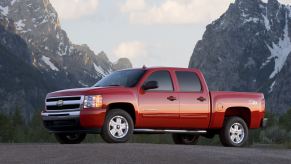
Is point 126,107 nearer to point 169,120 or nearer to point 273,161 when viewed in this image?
point 169,120

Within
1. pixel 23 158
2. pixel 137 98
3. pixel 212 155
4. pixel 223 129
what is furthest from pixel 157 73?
pixel 23 158

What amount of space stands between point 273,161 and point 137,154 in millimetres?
2404

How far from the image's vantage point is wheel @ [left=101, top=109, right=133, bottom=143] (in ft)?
51.8

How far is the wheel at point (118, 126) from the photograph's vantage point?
1577 cm

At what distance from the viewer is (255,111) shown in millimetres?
18359

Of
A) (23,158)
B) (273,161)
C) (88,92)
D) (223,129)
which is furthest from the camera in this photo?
(223,129)

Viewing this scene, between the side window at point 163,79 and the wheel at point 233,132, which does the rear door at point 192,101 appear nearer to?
the side window at point 163,79

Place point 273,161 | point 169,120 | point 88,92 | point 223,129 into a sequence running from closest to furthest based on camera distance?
point 273,161, point 88,92, point 169,120, point 223,129

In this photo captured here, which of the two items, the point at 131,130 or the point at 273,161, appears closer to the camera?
the point at 273,161

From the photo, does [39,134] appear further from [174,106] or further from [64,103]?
[64,103]

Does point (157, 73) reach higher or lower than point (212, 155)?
higher

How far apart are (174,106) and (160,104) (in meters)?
0.41

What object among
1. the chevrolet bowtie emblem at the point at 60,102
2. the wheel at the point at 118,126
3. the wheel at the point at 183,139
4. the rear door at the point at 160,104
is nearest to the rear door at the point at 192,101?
the rear door at the point at 160,104

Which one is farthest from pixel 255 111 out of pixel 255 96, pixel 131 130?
pixel 131 130
